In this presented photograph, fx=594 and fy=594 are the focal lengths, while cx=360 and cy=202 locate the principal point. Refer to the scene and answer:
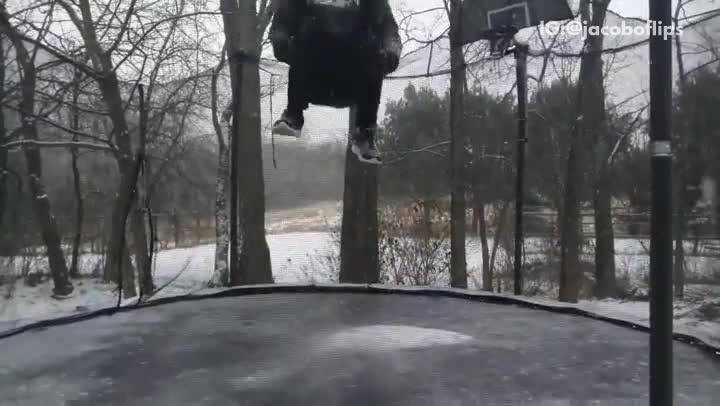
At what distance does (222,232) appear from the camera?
3582mm

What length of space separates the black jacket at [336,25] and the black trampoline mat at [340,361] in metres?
0.73

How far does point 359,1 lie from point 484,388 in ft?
2.99

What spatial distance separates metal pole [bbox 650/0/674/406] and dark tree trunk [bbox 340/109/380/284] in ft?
8.60

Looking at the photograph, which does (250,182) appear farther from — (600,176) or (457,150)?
(600,176)

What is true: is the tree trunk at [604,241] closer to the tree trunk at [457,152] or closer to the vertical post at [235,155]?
the tree trunk at [457,152]

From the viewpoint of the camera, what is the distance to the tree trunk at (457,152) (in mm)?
3463

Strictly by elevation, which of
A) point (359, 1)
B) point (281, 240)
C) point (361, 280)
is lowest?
A: point (361, 280)

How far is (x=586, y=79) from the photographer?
3.61 m

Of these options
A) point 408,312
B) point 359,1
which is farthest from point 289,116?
Result: point 408,312

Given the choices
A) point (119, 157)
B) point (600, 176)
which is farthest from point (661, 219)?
point (119, 157)

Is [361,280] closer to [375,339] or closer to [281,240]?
[281,240]

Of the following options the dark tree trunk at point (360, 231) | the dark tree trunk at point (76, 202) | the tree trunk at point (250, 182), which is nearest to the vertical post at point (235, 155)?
the tree trunk at point (250, 182)

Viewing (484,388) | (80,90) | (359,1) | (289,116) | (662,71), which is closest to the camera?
(662,71)

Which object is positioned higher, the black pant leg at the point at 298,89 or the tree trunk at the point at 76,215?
the black pant leg at the point at 298,89
